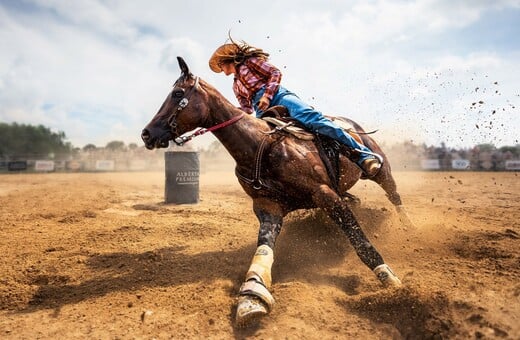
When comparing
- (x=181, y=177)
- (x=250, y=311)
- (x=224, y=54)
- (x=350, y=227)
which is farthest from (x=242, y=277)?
(x=181, y=177)

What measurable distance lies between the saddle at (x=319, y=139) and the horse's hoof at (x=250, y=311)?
1.77 m

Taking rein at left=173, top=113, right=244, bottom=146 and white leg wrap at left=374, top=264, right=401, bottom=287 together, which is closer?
white leg wrap at left=374, top=264, right=401, bottom=287

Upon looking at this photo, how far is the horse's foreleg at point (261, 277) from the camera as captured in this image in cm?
275

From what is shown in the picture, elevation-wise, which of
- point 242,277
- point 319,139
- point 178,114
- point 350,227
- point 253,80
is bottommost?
point 242,277

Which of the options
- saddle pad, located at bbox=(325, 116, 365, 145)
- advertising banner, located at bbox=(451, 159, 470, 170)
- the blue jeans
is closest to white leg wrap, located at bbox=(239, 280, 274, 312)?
the blue jeans

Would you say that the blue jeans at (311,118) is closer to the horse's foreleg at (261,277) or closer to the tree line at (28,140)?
the horse's foreleg at (261,277)

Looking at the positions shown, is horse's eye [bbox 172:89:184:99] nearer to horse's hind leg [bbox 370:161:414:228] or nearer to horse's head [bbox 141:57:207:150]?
horse's head [bbox 141:57:207:150]

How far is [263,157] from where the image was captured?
12.3 ft

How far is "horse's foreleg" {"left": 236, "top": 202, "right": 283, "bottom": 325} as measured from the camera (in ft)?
9.03

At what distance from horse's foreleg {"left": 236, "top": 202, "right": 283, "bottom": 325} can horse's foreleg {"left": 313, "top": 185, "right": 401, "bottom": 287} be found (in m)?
0.54

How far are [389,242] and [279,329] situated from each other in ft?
9.02

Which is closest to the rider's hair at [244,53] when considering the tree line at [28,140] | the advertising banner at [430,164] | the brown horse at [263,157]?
the brown horse at [263,157]

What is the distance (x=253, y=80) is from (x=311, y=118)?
1033 millimetres

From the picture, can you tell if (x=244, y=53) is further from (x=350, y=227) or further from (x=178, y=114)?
(x=350, y=227)
